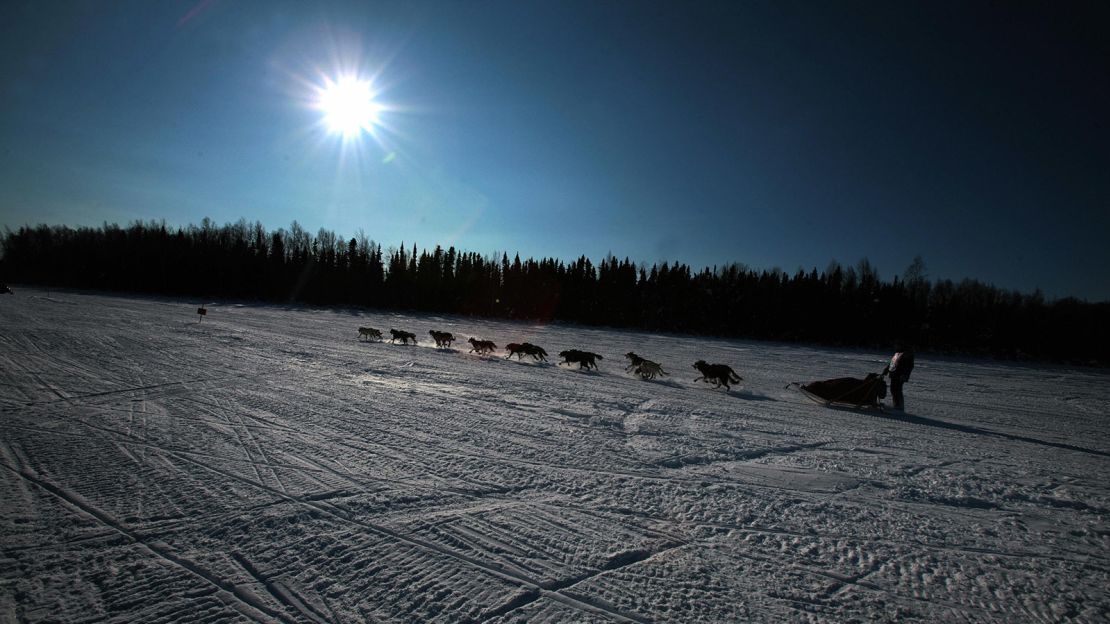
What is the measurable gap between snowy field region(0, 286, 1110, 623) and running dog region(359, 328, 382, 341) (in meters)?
12.2

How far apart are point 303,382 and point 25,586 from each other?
7204 millimetres

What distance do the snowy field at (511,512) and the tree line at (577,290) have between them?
146ft

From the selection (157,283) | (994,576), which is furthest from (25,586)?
(157,283)

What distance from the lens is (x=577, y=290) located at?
63312 millimetres

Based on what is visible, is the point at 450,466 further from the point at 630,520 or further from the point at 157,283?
the point at 157,283

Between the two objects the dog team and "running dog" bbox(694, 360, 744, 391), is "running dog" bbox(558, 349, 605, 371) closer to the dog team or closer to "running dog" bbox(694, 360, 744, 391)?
the dog team

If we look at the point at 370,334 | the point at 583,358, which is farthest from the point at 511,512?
the point at 370,334

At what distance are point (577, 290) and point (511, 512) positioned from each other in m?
59.6

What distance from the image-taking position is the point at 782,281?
5384cm

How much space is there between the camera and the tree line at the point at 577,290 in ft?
141

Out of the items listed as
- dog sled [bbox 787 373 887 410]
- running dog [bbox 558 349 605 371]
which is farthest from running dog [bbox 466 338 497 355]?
dog sled [bbox 787 373 887 410]

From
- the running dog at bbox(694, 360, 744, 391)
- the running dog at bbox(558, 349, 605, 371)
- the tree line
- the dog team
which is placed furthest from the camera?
the tree line

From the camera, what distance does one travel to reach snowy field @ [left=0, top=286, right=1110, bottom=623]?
287 centimetres

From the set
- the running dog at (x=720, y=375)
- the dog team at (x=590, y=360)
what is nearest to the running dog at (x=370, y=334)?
the dog team at (x=590, y=360)
